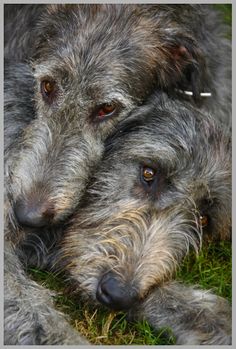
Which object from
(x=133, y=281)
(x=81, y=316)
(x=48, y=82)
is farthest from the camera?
(x=48, y=82)

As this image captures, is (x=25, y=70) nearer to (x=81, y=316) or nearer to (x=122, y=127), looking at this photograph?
(x=122, y=127)

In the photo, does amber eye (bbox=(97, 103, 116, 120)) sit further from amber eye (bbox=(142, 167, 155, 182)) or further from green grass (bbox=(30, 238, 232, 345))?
green grass (bbox=(30, 238, 232, 345))

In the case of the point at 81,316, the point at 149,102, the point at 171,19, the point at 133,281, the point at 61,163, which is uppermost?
the point at 171,19

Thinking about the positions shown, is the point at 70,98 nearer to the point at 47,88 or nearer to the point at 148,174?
the point at 47,88

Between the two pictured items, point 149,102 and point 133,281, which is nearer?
point 133,281

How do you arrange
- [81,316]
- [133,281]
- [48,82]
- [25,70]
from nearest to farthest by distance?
[133,281], [81,316], [48,82], [25,70]

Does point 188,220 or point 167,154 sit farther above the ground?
point 167,154

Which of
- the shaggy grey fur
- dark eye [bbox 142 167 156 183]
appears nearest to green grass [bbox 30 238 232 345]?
the shaggy grey fur

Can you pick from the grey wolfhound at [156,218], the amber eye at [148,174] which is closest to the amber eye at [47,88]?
the grey wolfhound at [156,218]

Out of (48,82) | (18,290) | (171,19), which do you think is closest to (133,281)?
(18,290)
